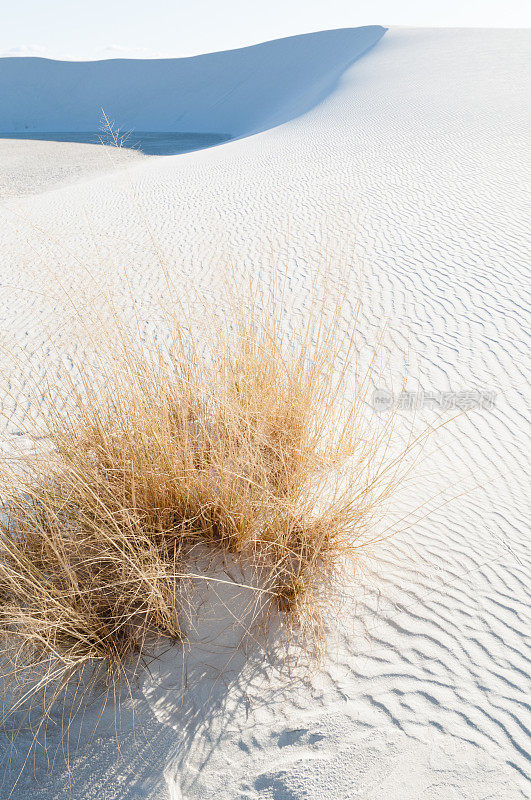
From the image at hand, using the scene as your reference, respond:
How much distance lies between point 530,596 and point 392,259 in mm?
5227

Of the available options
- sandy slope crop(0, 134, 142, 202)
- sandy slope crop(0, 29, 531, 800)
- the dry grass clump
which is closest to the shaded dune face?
sandy slope crop(0, 134, 142, 202)

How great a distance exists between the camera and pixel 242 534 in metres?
2.23

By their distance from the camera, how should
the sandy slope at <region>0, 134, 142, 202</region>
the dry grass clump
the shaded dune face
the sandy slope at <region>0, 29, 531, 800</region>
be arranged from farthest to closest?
the shaded dune face, the sandy slope at <region>0, 134, 142, 202</region>, the dry grass clump, the sandy slope at <region>0, 29, 531, 800</region>

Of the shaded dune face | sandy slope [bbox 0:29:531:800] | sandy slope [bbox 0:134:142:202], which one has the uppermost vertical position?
the shaded dune face

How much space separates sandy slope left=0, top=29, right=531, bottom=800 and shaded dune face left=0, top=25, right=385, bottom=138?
22.5 m

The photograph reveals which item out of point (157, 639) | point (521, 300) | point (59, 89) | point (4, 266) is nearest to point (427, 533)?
point (157, 639)

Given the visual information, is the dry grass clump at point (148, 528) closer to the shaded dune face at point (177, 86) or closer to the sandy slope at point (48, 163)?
the sandy slope at point (48, 163)

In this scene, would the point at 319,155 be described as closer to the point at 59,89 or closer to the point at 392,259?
the point at 392,259

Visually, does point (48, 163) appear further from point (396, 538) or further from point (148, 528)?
point (396, 538)

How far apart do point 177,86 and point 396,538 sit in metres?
44.4

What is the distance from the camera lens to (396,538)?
2621 mm

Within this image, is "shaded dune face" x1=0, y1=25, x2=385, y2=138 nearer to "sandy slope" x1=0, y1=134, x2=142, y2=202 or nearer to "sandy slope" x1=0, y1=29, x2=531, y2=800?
"sandy slope" x1=0, y1=134, x2=142, y2=202

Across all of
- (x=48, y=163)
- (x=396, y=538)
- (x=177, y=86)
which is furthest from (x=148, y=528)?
(x=177, y=86)

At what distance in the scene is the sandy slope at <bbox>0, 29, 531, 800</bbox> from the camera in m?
1.78
